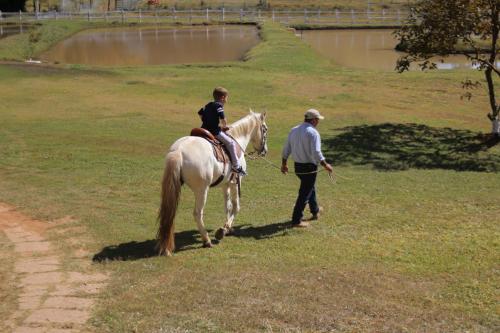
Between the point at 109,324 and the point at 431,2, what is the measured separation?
16115 millimetres

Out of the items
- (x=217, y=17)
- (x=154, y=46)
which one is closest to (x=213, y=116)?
(x=154, y=46)

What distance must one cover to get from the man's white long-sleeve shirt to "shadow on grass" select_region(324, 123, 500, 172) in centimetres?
625

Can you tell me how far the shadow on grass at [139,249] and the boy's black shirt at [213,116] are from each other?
1.85 metres

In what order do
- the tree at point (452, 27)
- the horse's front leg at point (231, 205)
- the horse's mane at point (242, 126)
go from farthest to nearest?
the tree at point (452, 27) → the horse's mane at point (242, 126) → the horse's front leg at point (231, 205)

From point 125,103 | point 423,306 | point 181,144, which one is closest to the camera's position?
point 423,306

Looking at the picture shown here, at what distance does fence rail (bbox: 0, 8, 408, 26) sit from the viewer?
6788cm

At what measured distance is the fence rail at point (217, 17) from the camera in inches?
2672

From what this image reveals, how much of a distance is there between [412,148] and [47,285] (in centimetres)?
1337

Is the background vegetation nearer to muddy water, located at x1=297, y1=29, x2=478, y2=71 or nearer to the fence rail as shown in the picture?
the fence rail

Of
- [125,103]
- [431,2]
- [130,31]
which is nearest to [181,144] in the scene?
[431,2]

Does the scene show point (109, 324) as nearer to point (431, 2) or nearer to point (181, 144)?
point (181, 144)

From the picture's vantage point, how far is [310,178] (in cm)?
1082

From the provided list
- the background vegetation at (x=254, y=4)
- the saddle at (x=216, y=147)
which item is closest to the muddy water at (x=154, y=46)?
the background vegetation at (x=254, y=4)

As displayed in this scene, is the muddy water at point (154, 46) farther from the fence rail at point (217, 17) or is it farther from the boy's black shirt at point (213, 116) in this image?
the boy's black shirt at point (213, 116)
